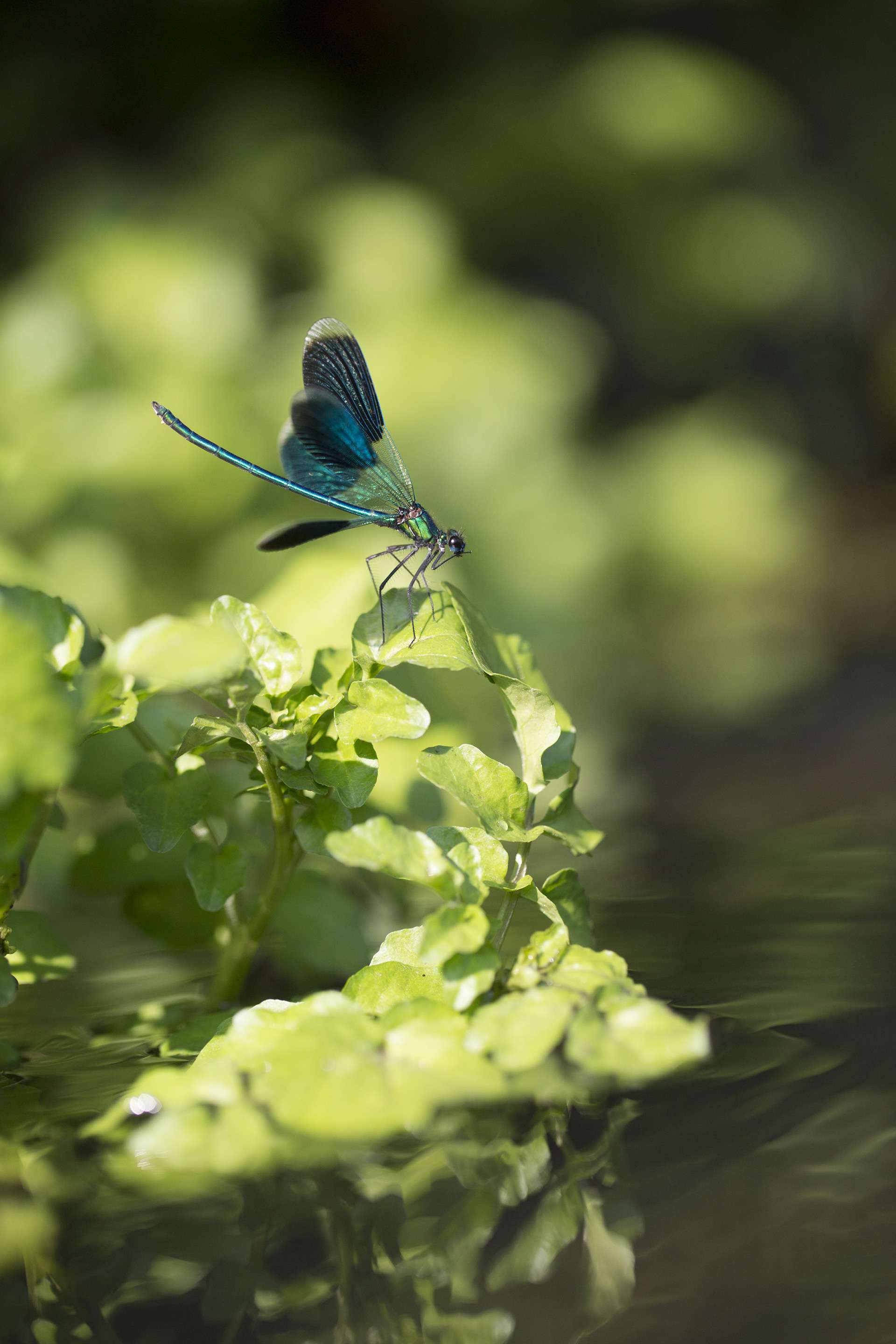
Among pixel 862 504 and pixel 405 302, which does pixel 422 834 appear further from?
pixel 862 504

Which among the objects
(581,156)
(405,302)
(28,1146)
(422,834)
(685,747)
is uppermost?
(581,156)

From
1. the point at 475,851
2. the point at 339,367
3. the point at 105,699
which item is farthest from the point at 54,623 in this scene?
the point at 339,367

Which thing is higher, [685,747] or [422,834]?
[422,834]

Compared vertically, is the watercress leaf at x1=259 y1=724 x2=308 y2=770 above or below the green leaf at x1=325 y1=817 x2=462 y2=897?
above

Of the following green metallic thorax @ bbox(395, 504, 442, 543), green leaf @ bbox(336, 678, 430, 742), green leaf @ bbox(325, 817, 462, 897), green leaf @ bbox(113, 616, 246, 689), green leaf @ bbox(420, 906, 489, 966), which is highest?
green metallic thorax @ bbox(395, 504, 442, 543)

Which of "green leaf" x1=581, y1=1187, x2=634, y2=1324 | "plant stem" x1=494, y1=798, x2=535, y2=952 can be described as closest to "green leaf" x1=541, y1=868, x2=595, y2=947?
"plant stem" x1=494, y1=798, x2=535, y2=952

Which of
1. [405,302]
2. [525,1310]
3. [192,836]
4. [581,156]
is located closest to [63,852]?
[192,836]

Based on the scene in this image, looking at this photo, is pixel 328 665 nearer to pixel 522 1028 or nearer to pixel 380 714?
pixel 380 714

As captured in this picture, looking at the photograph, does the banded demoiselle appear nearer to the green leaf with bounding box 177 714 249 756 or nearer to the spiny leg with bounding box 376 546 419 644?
the spiny leg with bounding box 376 546 419 644
